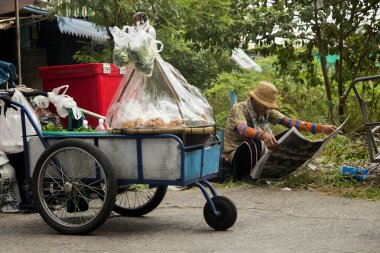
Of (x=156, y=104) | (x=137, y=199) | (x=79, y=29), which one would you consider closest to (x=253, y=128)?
(x=137, y=199)

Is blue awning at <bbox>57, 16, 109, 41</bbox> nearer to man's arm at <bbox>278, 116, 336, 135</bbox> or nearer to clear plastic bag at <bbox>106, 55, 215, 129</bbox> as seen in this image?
man's arm at <bbox>278, 116, 336, 135</bbox>

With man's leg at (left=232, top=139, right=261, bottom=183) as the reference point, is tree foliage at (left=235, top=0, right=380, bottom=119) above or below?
above

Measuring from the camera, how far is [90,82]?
7.93 m

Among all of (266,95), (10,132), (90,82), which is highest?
(90,82)

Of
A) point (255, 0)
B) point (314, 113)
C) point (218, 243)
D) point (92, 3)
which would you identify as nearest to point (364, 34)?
point (314, 113)

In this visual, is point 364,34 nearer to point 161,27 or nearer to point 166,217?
point 161,27

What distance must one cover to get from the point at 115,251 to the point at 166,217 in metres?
1.47

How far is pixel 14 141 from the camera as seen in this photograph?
23.1 ft

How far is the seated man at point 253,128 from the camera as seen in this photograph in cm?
790

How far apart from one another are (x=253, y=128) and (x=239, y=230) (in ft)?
7.30

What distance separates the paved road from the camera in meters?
5.50

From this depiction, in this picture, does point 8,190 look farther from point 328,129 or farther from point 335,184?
point 335,184

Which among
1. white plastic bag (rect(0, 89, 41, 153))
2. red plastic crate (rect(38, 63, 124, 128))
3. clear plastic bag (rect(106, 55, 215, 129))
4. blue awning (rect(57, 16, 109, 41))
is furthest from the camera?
blue awning (rect(57, 16, 109, 41))

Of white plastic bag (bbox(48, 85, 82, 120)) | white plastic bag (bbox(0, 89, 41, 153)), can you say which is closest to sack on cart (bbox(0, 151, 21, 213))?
white plastic bag (bbox(0, 89, 41, 153))
